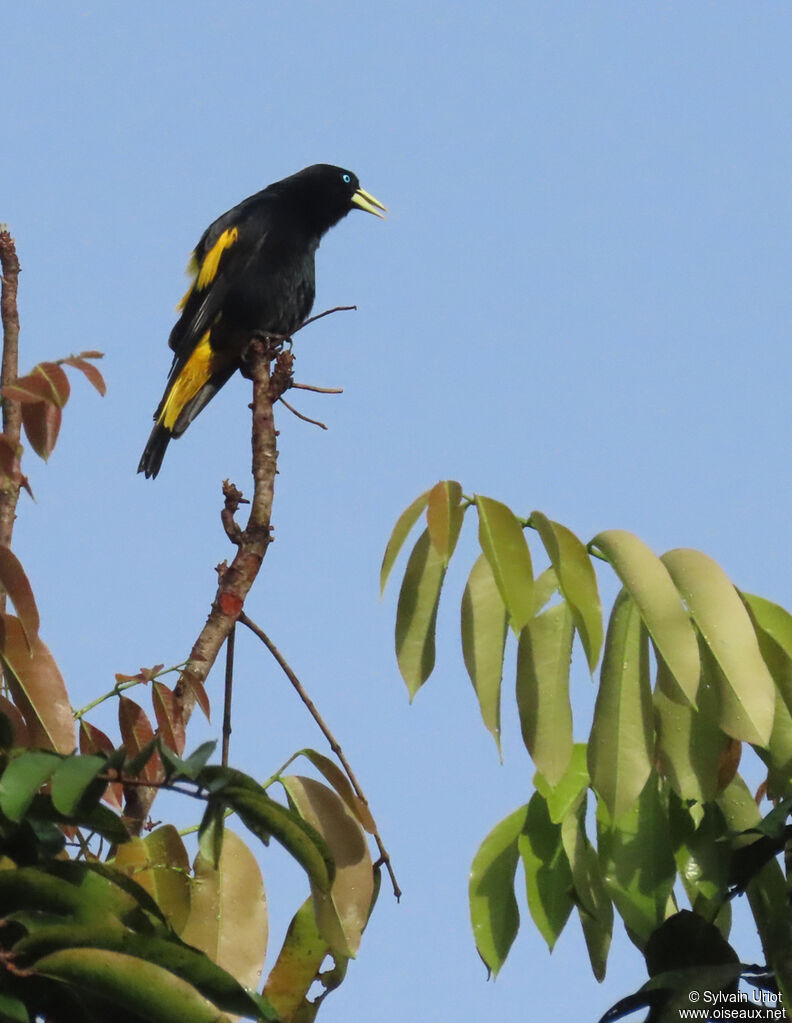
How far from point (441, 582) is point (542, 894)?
0.42 meters

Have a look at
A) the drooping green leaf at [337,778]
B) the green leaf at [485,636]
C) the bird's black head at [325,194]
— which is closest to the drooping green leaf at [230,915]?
the drooping green leaf at [337,778]

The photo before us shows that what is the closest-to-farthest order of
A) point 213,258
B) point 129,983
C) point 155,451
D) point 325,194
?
point 129,983 < point 155,451 < point 213,258 < point 325,194

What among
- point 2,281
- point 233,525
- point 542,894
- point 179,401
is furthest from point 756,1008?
point 179,401

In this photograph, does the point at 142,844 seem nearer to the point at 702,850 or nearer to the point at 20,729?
the point at 20,729

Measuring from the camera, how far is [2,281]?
7.43 feet

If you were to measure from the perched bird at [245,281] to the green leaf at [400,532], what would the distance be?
413cm

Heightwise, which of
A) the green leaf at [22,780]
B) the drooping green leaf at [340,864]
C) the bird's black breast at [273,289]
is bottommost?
the green leaf at [22,780]

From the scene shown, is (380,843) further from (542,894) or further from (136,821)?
(136,821)

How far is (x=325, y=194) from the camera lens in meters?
7.51

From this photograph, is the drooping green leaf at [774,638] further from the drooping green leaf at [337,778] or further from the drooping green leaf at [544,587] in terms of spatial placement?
the drooping green leaf at [337,778]

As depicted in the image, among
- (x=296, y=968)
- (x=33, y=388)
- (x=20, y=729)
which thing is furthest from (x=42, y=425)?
(x=296, y=968)

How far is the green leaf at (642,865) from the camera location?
5.29 feet

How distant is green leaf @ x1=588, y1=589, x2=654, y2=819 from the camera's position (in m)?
1.55

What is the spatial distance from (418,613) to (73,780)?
0.65 m
